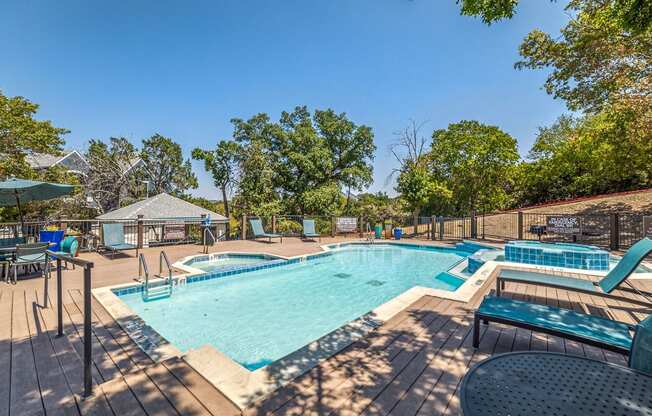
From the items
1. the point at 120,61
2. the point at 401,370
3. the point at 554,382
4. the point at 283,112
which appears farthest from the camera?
the point at 283,112

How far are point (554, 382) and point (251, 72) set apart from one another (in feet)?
50.1

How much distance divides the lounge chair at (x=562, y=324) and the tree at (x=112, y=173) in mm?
25734

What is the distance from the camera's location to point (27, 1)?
8.50 meters

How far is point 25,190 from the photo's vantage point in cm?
613

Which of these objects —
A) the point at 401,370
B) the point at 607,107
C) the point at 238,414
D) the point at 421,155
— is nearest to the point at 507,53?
the point at 607,107

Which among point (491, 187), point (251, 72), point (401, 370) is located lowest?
point (401, 370)

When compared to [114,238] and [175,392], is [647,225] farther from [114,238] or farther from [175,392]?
[114,238]

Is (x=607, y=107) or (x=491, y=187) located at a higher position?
(x=607, y=107)

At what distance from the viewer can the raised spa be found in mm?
6539

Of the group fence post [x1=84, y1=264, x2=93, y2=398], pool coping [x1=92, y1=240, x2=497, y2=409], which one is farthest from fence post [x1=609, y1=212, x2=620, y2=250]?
fence post [x1=84, y1=264, x2=93, y2=398]

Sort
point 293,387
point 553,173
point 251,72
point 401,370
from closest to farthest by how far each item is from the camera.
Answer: point 293,387 → point 401,370 → point 251,72 → point 553,173

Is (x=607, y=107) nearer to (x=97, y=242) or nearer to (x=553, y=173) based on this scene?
(x=553, y=173)

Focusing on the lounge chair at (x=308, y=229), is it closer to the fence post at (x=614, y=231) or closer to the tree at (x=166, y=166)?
the fence post at (x=614, y=231)

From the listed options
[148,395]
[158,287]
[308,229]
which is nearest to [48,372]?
[148,395]
